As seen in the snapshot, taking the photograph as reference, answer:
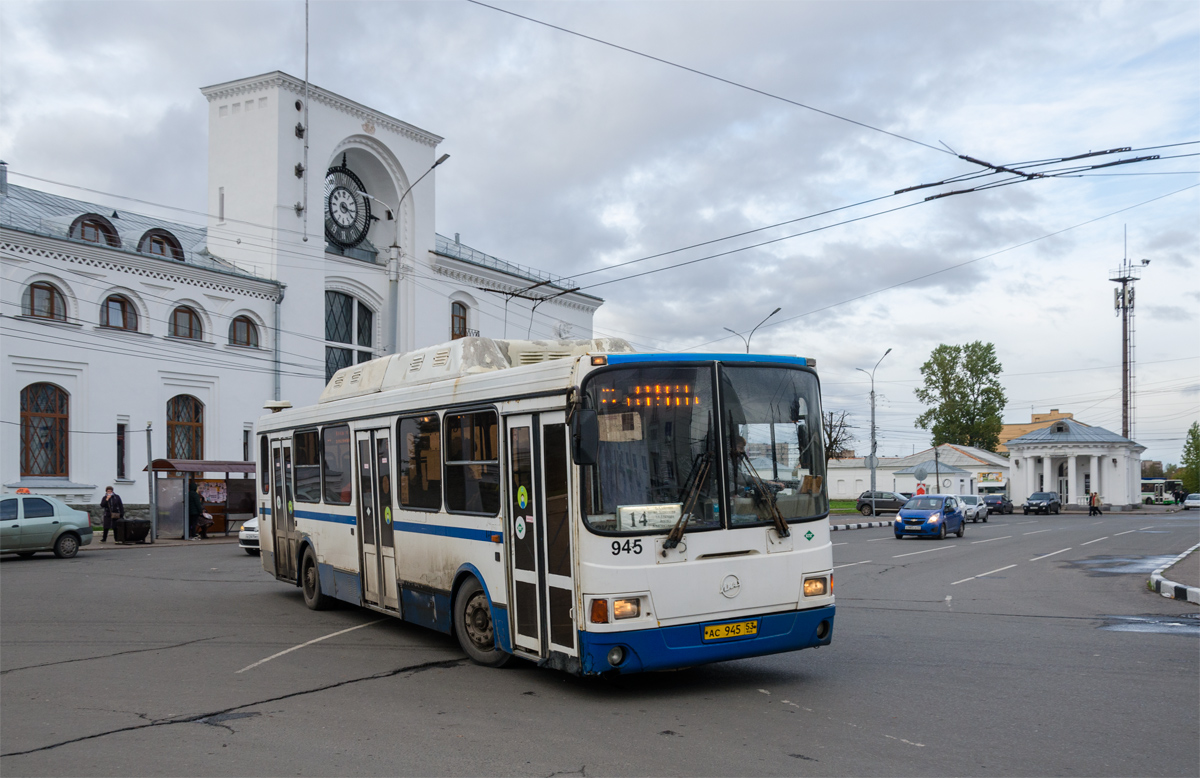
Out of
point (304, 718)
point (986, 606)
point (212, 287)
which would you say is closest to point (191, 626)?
point (304, 718)

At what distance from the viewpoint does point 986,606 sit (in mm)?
13367

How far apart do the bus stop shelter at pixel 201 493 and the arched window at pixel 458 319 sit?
1815 cm

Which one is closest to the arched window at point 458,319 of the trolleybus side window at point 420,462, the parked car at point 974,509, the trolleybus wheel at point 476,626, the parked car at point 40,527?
the parked car at point 974,509

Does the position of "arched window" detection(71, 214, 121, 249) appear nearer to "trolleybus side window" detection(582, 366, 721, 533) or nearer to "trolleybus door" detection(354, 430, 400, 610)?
"trolleybus door" detection(354, 430, 400, 610)

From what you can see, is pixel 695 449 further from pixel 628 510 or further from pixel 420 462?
pixel 420 462

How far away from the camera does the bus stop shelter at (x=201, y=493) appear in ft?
99.4

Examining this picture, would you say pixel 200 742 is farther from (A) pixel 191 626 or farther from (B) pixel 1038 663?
(B) pixel 1038 663

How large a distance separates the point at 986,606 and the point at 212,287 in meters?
34.6

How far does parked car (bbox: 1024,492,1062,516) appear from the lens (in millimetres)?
63562

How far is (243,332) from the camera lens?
41.5 meters

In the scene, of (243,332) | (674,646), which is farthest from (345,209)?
(674,646)

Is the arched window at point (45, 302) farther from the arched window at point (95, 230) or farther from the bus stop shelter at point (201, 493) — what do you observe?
the bus stop shelter at point (201, 493)

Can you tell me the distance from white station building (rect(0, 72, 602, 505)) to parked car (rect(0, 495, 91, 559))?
897cm

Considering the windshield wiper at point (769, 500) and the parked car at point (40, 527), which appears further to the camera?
the parked car at point (40, 527)
